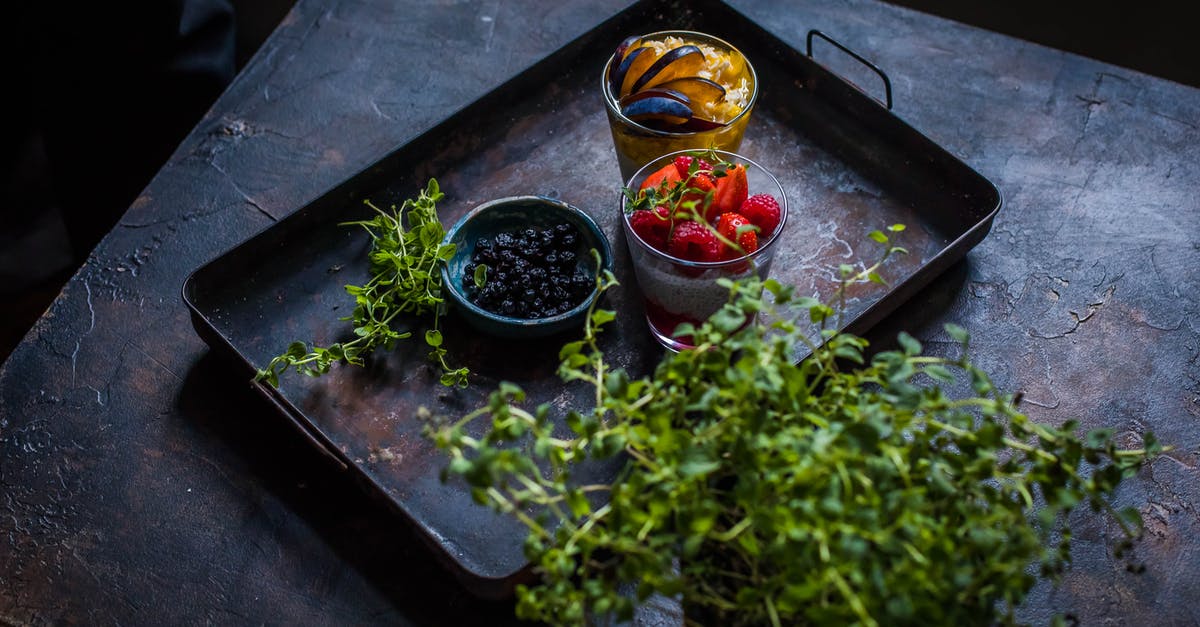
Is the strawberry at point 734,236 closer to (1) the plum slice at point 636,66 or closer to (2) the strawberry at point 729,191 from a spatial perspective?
(2) the strawberry at point 729,191

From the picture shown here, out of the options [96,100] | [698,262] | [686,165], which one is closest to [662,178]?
[686,165]

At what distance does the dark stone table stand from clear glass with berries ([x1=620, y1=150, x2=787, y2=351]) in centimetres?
24

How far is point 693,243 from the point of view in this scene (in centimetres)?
118

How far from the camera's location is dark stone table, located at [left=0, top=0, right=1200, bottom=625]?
44.9 inches

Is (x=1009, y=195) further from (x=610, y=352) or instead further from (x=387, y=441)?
(x=387, y=441)

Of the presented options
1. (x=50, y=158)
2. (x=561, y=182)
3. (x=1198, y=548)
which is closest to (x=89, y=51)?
(x=50, y=158)

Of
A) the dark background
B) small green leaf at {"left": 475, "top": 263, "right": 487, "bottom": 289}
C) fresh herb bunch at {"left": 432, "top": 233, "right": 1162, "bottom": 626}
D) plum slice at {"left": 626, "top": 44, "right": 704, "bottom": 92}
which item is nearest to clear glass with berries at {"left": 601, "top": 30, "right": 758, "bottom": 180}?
plum slice at {"left": 626, "top": 44, "right": 704, "bottom": 92}

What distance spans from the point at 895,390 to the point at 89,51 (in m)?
1.53

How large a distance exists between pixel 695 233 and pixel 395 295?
0.39 m

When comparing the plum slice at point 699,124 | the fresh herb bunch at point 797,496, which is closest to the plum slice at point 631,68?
the plum slice at point 699,124

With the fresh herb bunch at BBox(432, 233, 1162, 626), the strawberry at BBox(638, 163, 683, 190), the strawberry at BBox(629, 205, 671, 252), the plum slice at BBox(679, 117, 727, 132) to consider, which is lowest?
the strawberry at BBox(629, 205, 671, 252)

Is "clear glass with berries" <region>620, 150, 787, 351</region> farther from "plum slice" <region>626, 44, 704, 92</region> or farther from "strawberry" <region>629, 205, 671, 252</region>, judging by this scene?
"plum slice" <region>626, 44, 704, 92</region>

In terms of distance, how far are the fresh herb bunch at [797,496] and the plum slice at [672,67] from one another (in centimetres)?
57

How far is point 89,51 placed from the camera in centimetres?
175
